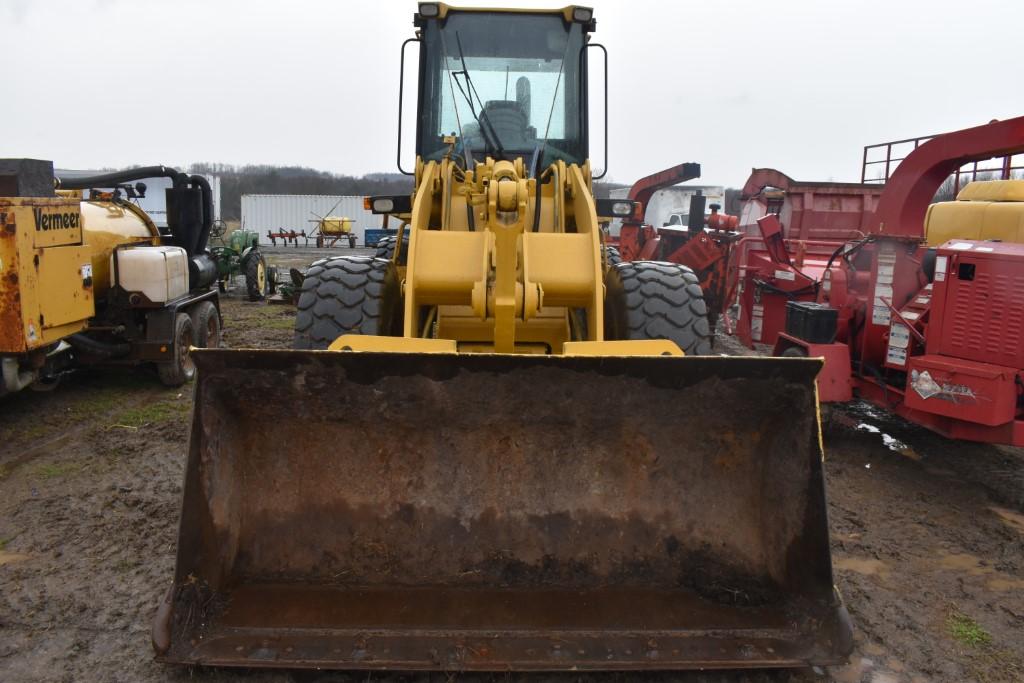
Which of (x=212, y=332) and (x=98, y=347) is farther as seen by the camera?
(x=212, y=332)

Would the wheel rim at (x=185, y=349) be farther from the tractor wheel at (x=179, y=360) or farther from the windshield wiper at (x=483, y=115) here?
the windshield wiper at (x=483, y=115)

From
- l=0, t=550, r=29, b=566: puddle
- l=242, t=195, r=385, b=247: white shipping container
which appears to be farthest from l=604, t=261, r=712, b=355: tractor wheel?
l=242, t=195, r=385, b=247: white shipping container

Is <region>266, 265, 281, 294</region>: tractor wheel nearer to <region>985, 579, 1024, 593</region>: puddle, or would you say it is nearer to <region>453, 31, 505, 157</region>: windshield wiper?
<region>453, 31, 505, 157</region>: windshield wiper

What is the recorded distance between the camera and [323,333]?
13.4ft

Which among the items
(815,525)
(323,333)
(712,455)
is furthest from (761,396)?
(323,333)

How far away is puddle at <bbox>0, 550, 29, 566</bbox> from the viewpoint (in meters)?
4.00

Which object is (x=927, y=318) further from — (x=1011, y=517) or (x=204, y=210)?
(x=204, y=210)

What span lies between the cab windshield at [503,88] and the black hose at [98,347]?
401 cm

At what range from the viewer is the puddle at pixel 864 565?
160 inches

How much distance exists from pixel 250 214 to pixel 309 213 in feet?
10.3

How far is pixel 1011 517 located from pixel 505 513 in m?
3.70

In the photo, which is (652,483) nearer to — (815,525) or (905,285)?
(815,525)

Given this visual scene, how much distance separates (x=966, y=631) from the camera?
348 centimetres

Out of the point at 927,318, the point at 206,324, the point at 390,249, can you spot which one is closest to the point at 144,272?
the point at 206,324
